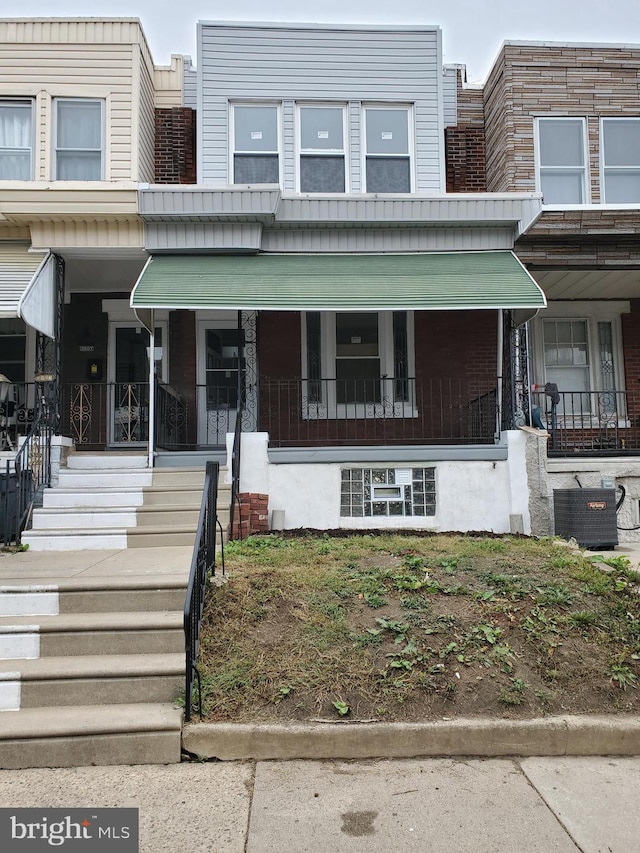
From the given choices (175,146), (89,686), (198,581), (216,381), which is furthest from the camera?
(216,381)

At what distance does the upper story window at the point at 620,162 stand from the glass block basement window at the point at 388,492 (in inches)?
233

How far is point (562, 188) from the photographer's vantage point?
1112 centimetres

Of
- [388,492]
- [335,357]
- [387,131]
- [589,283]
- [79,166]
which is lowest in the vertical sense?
[388,492]

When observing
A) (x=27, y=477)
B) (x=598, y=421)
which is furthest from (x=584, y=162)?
(x=27, y=477)

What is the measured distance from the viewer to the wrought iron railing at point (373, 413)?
1164cm

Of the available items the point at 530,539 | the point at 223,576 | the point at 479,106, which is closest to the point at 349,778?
the point at 223,576

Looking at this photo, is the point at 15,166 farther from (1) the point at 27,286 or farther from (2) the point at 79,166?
(1) the point at 27,286

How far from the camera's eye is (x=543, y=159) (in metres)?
11.1

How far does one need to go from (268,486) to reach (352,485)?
115 cm

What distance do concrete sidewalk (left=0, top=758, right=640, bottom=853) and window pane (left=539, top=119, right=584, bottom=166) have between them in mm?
9792

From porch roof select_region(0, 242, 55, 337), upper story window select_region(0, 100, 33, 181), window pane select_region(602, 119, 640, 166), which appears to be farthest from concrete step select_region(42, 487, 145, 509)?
window pane select_region(602, 119, 640, 166)

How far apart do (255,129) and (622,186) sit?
6136mm

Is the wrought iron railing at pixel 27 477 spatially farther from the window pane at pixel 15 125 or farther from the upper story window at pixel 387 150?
the upper story window at pixel 387 150

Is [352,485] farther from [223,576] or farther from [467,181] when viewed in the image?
[467,181]
